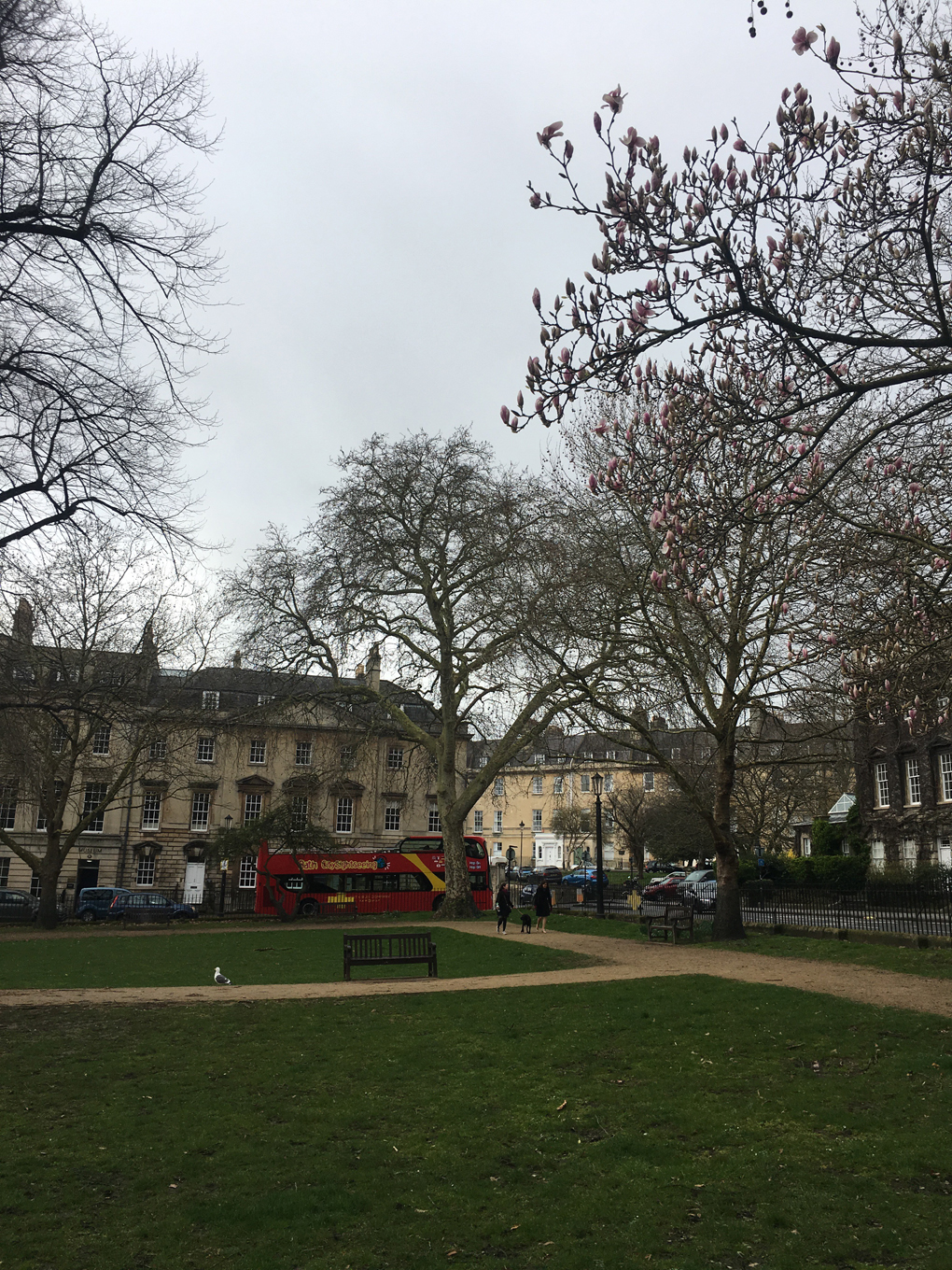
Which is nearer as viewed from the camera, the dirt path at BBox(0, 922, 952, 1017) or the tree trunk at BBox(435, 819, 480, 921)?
the dirt path at BBox(0, 922, 952, 1017)

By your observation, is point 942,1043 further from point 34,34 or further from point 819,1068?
point 34,34

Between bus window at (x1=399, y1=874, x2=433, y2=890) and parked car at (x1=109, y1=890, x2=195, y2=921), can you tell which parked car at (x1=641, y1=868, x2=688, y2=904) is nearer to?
bus window at (x1=399, y1=874, x2=433, y2=890)

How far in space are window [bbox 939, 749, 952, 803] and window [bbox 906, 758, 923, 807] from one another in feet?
6.22

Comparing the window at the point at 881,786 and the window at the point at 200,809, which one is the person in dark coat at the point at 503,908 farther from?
the window at the point at 200,809

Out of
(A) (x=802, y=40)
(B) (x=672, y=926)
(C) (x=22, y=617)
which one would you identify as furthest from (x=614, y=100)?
(B) (x=672, y=926)

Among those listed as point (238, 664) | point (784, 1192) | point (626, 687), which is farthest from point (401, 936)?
point (238, 664)

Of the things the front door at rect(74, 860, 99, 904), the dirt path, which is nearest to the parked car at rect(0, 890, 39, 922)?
the front door at rect(74, 860, 99, 904)

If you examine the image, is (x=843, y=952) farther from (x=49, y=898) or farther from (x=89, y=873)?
(x=89, y=873)

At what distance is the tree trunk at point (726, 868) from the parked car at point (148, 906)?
2493 centimetres

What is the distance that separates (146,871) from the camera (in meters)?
55.2

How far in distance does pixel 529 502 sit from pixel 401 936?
15535 mm

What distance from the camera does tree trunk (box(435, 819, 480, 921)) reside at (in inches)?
1382

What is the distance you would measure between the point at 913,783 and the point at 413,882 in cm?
2284

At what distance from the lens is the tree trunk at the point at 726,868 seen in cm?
2234
